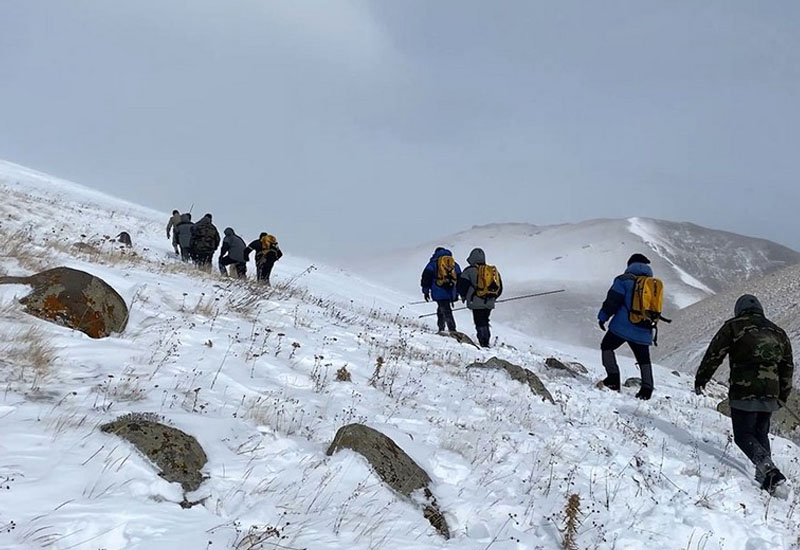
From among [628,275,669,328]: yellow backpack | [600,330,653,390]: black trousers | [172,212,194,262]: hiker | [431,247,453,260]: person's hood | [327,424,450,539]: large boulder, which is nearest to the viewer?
[327,424,450,539]: large boulder

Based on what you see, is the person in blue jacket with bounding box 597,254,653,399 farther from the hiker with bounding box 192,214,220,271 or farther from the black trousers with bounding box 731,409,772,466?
the hiker with bounding box 192,214,220,271

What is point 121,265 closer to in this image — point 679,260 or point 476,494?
point 476,494

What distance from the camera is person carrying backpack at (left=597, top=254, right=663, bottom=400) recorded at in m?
10.0

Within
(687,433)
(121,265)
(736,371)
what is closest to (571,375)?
(687,433)

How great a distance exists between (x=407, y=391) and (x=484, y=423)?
1.13 meters

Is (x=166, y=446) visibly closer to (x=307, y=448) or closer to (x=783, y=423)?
(x=307, y=448)

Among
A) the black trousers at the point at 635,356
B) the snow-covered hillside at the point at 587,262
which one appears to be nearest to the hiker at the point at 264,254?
the black trousers at the point at 635,356

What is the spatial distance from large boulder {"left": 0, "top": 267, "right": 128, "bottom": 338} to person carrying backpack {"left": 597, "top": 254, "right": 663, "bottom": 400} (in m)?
7.65

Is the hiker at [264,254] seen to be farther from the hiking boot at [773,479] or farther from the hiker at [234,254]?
the hiking boot at [773,479]

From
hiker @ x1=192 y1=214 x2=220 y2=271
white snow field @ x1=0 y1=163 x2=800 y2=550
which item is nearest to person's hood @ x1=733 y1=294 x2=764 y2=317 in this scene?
white snow field @ x1=0 y1=163 x2=800 y2=550

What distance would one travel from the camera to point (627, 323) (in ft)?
33.4

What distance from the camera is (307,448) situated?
188 inches

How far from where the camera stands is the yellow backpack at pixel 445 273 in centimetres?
1496

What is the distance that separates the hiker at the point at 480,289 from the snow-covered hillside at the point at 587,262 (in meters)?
66.9
